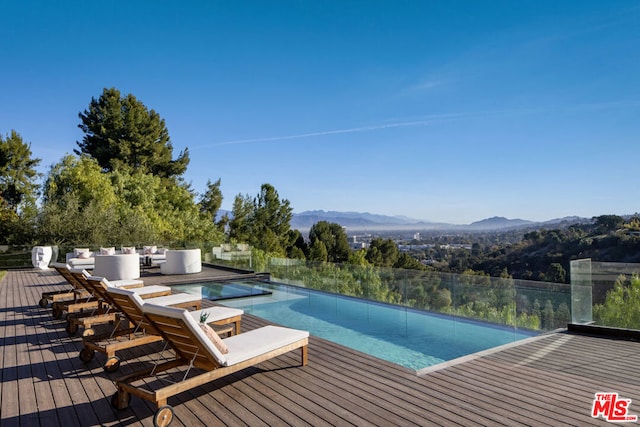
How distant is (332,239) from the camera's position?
1624 inches

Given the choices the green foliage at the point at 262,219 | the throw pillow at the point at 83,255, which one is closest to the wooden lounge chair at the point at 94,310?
the throw pillow at the point at 83,255

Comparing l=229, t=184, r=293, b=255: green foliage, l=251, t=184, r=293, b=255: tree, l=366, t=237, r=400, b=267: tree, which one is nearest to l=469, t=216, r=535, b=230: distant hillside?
l=366, t=237, r=400, b=267: tree

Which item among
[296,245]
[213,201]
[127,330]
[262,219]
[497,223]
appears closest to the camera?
[127,330]

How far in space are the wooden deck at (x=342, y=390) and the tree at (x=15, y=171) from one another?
76.4ft

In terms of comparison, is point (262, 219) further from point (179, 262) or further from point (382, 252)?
point (179, 262)

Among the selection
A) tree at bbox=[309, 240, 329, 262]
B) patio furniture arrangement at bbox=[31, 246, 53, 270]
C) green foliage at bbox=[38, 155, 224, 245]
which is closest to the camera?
patio furniture arrangement at bbox=[31, 246, 53, 270]

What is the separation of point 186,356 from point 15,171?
26735 mm

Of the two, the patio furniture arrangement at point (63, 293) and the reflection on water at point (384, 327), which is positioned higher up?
the patio furniture arrangement at point (63, 293)

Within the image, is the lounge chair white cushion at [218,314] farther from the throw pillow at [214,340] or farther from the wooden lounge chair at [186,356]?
the throw pillow at [214,340]

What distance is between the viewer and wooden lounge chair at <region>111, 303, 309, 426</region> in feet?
9.47

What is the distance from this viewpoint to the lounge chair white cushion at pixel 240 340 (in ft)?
9.91

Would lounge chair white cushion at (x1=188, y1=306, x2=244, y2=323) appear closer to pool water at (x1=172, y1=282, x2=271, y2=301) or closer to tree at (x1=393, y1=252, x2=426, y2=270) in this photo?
pool water at (x1=172, y1=282, x2=271, y2=301)

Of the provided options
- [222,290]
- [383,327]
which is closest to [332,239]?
[222,290]

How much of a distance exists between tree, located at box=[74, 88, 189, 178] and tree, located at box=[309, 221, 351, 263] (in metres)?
17.7
